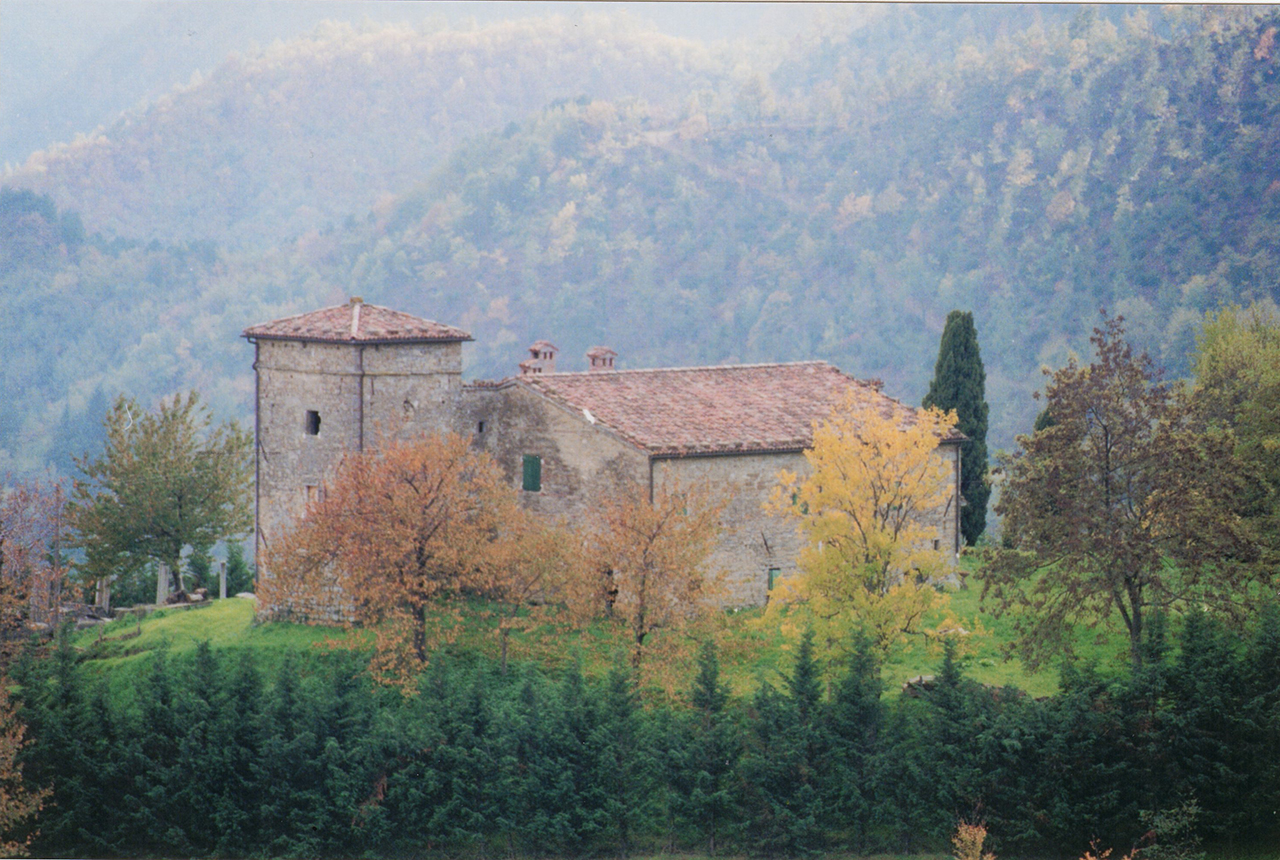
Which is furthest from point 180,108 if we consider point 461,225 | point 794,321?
point 794,321

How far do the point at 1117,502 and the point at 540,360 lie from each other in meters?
17.8

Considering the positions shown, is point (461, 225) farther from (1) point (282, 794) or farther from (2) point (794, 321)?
(1) point (282, 794)

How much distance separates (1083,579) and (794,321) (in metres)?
68.6

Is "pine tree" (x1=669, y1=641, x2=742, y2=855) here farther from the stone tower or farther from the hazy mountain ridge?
the hazy mountain ridge

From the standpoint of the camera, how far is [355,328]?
3562 cm

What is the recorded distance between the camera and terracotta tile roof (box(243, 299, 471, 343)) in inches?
1398

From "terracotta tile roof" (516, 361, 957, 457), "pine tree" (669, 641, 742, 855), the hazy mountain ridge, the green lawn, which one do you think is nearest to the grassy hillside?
the green lawn

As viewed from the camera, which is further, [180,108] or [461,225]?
[180,108]

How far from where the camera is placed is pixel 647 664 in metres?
31.8

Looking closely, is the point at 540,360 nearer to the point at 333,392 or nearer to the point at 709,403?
the point at 709,403

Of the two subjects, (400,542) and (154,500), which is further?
(154,500)

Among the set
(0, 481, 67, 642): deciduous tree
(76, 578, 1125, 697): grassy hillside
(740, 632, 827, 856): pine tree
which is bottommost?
(740, 632, 827, 856): pine tree

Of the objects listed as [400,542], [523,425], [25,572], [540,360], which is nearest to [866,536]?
[400,542]

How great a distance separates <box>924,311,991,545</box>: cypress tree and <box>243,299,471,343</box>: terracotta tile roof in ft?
54.0
